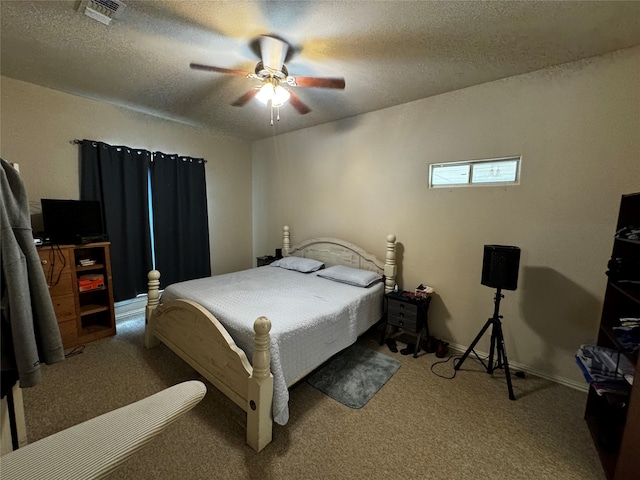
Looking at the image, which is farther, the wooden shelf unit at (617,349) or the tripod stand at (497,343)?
the tripod stand at (497,343)

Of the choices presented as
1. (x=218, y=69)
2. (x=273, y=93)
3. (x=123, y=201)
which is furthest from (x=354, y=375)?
(x=123, y=201)

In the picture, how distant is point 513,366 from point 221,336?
8.58ft

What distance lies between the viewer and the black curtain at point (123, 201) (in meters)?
3.08

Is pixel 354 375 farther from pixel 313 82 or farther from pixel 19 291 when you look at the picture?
pixel 313 82

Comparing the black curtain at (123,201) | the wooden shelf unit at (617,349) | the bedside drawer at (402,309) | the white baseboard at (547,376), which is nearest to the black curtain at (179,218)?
the black curtain at (123,201)

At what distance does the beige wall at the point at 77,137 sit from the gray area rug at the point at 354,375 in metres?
2.74

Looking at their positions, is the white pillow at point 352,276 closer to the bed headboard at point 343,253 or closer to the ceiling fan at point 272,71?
the bed headboard at point 343,253

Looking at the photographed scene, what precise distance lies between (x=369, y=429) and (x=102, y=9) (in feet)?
10.3

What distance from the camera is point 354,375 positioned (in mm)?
2383

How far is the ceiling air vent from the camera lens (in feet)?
5.16

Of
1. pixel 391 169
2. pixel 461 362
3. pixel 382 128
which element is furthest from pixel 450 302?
pixel 382 128

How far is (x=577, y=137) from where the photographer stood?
7.01 ft

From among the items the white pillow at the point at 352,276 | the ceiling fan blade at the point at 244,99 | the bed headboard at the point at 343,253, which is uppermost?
the ceiling fan blade at the point at 244,99

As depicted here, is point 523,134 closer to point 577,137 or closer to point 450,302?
point 577,137
